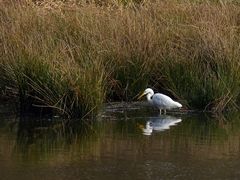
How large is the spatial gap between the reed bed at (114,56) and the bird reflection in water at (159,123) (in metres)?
0.80

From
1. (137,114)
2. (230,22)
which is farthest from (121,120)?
(230,22)

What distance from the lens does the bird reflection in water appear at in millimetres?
10570

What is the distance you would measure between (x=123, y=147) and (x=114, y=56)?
151 inches

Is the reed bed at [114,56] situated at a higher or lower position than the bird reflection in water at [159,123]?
higher

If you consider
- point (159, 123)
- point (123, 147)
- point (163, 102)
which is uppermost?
point (163, 102)

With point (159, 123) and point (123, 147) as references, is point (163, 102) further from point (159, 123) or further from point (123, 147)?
point (123, 147)

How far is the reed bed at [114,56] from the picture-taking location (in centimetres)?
1122

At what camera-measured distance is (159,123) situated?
36.6 ft

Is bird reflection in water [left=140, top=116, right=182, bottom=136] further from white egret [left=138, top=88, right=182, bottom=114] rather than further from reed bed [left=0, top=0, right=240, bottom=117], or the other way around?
reed bed [left=0, top=0, right=240, bottom=117]

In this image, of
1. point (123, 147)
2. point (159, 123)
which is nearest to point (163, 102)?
point (159, 123)

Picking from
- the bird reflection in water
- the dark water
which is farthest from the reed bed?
the bird reflection in water

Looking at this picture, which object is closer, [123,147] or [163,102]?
[123,147]

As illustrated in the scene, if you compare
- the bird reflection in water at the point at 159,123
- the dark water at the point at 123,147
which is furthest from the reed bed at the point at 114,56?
the bird reflection in water at the point at 159,123

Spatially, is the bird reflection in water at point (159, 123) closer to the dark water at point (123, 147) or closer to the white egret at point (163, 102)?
the dark water at point (123, 147)
